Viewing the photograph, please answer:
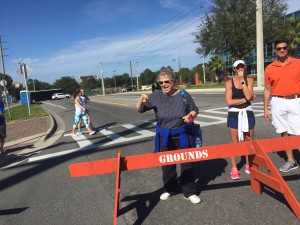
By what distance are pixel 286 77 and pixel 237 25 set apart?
116 ft

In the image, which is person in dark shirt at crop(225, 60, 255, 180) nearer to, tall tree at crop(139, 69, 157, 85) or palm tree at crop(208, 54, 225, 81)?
palm tree at crop(208, 54, 225, 81)

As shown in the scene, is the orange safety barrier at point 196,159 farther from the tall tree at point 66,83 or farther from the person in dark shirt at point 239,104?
the tall tree at point 66,83

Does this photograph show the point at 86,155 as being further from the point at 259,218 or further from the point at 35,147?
the point at 259,218

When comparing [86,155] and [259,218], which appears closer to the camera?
[259,218]

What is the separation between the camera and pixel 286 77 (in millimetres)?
5082

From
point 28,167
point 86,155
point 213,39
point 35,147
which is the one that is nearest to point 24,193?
point 28,167

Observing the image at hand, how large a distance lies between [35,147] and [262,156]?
772cm

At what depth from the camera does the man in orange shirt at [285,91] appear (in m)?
5.04

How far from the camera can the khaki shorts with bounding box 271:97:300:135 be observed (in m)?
5.12

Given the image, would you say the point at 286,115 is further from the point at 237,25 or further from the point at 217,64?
the point at 217,64

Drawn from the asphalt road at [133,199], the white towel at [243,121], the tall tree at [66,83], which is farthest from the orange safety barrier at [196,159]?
the tall tree at [66,83]

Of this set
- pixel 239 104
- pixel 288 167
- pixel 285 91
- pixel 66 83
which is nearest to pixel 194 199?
pixel 239 104

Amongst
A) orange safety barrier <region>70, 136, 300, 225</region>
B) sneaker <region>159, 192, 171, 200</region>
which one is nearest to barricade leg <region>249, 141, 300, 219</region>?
orange safety barrier <region>70, 136, 300, 225</region>

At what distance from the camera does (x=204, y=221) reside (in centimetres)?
388
